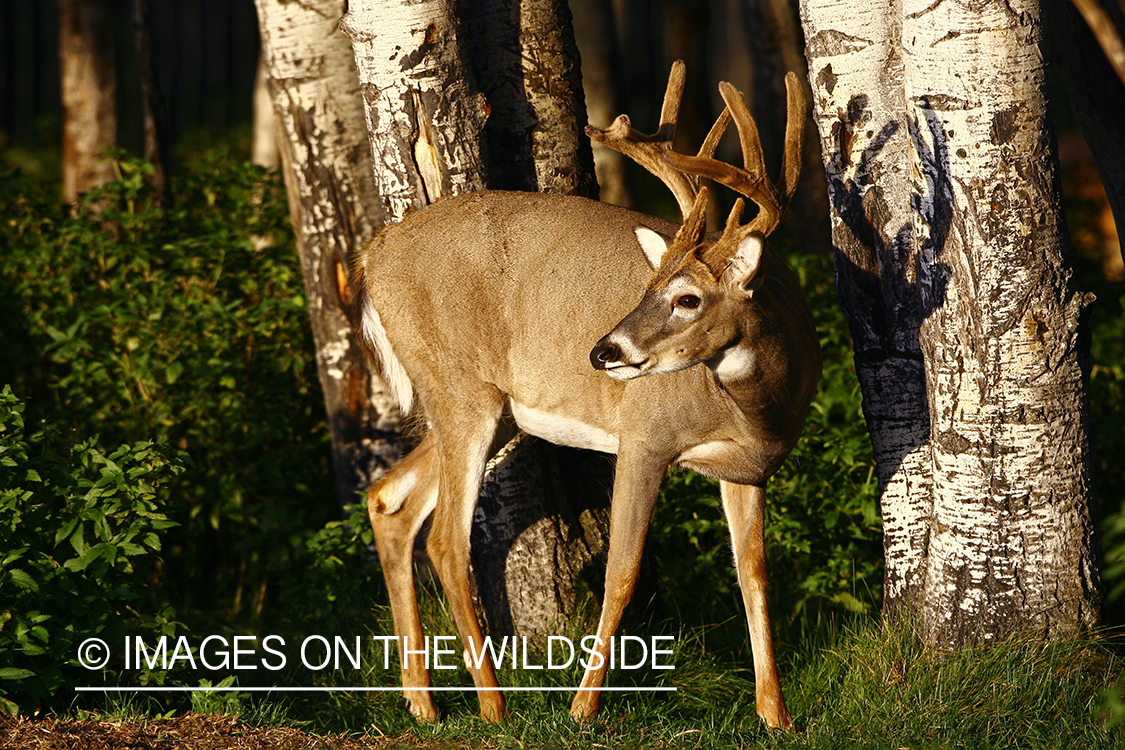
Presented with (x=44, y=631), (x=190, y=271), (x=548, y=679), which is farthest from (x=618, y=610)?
(x=190, y=271)

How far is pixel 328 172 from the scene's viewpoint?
5945 mm

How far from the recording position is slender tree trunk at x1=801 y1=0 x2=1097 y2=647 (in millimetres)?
3857

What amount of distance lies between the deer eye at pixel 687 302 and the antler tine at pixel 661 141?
0.28 m

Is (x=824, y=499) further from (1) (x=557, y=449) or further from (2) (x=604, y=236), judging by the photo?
(2) (x=604, y=236)

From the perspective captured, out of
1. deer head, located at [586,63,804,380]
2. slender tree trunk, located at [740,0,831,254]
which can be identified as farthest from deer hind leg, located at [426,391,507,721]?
slender tree trunk, located at [740,0,831,254]

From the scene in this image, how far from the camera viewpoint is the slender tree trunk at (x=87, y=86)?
9453 millimetres

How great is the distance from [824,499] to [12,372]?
4.37 meters

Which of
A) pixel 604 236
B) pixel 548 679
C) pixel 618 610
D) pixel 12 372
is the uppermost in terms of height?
pixel 604 236

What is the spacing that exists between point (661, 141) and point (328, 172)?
8.02ft

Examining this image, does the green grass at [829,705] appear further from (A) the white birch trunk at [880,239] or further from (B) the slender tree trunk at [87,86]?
(B) the slender tree trunk at [87,86]

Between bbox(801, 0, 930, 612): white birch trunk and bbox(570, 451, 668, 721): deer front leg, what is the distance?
97 centimetres

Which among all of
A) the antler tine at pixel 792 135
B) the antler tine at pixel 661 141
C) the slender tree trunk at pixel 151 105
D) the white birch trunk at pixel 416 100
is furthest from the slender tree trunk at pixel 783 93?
the antler tine at pixel 792 135

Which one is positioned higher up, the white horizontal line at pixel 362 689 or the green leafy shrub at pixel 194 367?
the green leafy shrub at pixel 194 367

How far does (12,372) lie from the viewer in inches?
258
